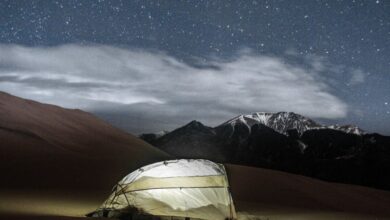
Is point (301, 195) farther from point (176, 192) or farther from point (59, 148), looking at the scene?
point (176, 192)

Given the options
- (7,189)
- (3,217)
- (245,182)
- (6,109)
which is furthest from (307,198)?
(6,109)

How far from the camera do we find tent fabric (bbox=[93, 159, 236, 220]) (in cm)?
1452

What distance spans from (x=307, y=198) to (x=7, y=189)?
68.8 feet

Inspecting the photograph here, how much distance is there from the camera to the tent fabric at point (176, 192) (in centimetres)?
1452

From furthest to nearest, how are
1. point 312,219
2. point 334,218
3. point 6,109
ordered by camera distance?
point 6,109, point 334,218, point 312,219

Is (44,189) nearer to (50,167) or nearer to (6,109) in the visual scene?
(50,167)

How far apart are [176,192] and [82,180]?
13.6 meters

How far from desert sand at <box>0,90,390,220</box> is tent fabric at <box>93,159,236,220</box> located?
5.85 ft

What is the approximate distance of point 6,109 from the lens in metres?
47.4

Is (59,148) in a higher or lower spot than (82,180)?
higher

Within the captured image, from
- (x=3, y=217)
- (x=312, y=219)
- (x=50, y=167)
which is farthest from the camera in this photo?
(x=50, y=167)

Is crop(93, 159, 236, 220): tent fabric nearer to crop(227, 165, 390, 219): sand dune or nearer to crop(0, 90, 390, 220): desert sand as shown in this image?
crop(0, 90, 390, 220): desert sand

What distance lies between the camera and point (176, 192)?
14758mm

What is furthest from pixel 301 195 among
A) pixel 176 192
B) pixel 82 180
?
pixel 176 192
